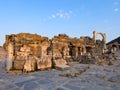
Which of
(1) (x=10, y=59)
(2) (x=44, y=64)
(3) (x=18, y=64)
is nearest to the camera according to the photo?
(3) (x=18, y=64)

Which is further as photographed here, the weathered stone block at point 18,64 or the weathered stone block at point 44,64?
the weathered stone block at point 44,64

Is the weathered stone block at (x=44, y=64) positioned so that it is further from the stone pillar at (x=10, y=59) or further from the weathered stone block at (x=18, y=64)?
the stone pillar at (x=10, y=59)

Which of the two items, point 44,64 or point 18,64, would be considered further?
point 44,64

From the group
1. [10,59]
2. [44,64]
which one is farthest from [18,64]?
[44,64]

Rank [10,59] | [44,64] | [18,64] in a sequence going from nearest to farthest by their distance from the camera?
[18,64] → [10,59] → [44,64]

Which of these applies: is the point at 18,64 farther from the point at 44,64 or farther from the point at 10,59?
the point at 44,64

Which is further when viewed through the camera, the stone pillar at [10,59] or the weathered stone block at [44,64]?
the weathered stone block at [44,64]

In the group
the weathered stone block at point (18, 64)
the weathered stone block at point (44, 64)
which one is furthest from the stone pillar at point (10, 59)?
the weathered stone block at point (44, 64)

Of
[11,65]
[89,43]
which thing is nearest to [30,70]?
[11,65]

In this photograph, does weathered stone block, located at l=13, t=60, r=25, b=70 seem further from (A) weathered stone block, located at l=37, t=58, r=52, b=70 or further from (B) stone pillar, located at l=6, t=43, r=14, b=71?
(A) weathered stone block, located at l=37, t=58, r=52, b=70

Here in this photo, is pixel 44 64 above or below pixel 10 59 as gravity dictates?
below

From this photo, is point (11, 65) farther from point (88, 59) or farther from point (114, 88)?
point (88, 59)

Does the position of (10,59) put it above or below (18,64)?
above

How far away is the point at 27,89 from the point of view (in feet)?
14.4
